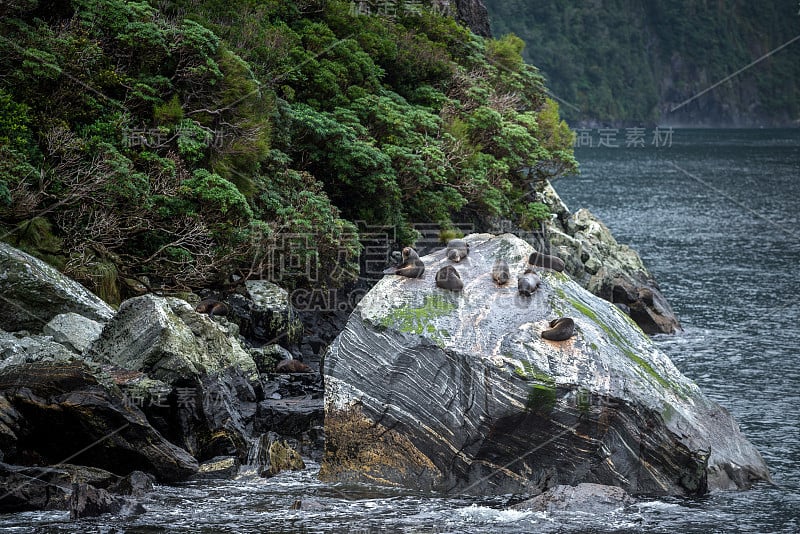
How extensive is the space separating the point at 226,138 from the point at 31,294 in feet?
24.9

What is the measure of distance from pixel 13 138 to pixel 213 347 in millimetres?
6093

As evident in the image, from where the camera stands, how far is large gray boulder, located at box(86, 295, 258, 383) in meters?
15.5

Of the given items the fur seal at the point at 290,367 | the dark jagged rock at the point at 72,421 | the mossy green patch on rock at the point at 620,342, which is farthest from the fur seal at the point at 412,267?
the dark jagged rock at the point at 72,421

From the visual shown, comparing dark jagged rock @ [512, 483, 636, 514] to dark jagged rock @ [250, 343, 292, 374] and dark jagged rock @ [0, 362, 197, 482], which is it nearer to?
dark jagged rock @ [0, 362, 197, 482]

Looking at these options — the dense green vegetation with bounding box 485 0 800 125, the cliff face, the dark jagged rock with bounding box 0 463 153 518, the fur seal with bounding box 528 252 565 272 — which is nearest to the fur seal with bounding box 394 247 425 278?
the fur seal with bounding box 528 252 565 272

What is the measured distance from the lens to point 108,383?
47.3ft

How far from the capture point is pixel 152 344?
1570 centimetres

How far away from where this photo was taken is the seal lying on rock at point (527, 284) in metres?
15.3

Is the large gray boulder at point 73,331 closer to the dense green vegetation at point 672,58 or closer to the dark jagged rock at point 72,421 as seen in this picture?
the dark jagged rock at point 72,421

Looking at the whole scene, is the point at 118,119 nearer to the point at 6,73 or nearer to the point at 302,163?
the point at 6,73

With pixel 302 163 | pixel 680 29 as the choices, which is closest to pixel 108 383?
pixel 302 163

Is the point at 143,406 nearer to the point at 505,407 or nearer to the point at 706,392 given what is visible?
the point at 505,407

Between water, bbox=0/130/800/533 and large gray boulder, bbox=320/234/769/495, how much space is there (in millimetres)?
537

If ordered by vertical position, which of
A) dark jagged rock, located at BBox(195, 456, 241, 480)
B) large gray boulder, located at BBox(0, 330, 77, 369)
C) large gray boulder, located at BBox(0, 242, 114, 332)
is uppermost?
large gray boulder, located at BBox(0, 242, 114, 332)
